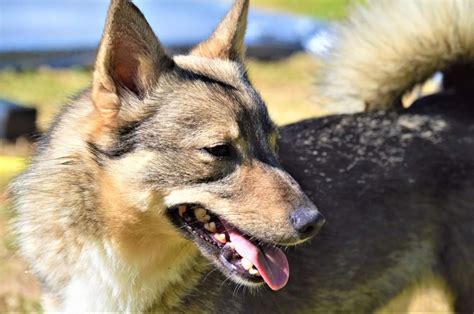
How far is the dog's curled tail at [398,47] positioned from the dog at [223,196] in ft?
1.10

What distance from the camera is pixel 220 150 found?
3301 mm

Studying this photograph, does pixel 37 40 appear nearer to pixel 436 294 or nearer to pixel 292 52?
pixel 292 52

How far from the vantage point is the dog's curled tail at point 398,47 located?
4.65 m

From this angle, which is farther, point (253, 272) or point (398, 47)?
point (398, 47)

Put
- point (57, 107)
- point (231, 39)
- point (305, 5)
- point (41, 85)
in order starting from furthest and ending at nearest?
point (305, 5)
point (41, 85)
point (57, 107)
point (231, 39)

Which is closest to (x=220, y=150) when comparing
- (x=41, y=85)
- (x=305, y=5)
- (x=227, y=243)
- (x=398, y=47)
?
(x=227, y=243)

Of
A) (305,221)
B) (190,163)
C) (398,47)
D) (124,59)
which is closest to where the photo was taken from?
(305,221)

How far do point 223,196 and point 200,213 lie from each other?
0.47 ft

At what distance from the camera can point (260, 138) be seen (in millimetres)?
→ 3402

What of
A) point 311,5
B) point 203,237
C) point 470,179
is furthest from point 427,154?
point 311,5

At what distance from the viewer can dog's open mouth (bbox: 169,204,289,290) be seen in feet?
10.9

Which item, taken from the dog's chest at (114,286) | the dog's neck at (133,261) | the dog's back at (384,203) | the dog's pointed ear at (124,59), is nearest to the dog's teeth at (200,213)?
the dog's neck at (133,261)

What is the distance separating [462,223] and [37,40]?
8.20 m

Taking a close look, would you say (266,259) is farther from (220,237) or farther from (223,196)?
(223,196)
